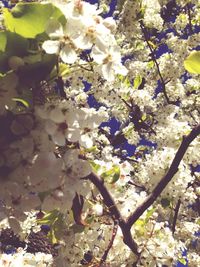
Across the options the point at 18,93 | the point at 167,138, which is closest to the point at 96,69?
the point at 18,93

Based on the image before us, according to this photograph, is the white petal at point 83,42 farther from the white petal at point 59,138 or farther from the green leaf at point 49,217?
the green leaf at point 49,217

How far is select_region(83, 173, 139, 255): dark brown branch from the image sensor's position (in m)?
1.80

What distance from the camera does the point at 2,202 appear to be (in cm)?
152

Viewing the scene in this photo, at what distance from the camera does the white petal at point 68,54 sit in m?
1.41

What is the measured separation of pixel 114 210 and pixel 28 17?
1.08m

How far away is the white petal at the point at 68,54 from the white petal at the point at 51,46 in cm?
4

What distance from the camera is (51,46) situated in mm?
1376

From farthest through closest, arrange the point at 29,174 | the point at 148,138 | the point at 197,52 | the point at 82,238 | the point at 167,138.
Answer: the point at 148,138 < the point at 167,138 < the point at 82,238 < the point at 197,52 < the point at 29,174

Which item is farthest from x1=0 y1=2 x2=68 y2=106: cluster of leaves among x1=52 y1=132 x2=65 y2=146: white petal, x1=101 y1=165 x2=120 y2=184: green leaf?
x1=101 y1=165 x2=120 y2=184: green leaf

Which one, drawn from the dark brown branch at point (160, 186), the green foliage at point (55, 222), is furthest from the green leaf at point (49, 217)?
the dark brown branch at point (160, 186)

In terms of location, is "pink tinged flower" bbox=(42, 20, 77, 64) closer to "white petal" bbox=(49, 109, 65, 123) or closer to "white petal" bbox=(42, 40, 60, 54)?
"white petal" bbox=(42, 40, 60, 54)

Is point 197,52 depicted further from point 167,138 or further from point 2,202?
point 167,138

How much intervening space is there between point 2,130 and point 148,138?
4.82 meters

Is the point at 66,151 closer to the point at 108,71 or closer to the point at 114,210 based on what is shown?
the point at 108,71
